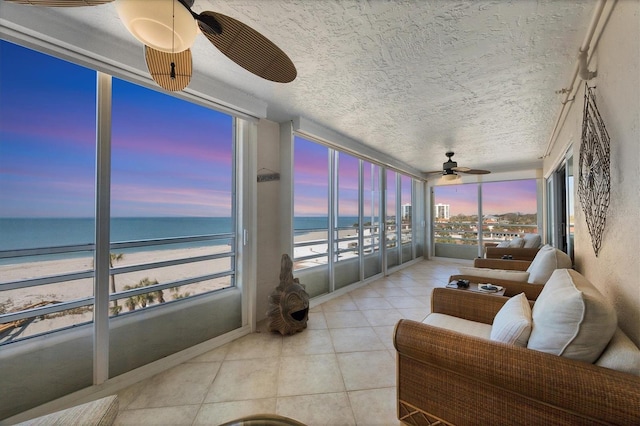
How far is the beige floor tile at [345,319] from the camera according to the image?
9.01 feet

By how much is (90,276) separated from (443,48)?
9.62 ft

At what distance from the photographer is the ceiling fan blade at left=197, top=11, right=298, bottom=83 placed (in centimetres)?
98

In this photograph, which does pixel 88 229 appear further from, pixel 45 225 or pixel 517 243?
pixel 517 243

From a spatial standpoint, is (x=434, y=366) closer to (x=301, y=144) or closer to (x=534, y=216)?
(x=301, y=144)

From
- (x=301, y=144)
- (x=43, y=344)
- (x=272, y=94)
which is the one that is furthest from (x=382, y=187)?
(x=43, y=344)

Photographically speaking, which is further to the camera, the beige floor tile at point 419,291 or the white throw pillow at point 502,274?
the beige floor tile at point 419,291

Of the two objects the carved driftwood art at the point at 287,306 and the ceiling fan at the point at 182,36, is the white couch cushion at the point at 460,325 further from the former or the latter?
the ceiling fan at the point at 182,36

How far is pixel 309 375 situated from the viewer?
188 cm

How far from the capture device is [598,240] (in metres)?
1.54

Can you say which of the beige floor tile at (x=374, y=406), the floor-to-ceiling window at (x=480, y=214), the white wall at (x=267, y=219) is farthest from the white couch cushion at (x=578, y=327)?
the floor-to-ceiling window at (x=480, y=214)

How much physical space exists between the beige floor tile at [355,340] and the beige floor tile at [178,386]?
1109mm

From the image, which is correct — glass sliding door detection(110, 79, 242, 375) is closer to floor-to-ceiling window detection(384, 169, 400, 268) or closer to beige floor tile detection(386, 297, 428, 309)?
beige floor tile detection(386, 297, 428, 309)

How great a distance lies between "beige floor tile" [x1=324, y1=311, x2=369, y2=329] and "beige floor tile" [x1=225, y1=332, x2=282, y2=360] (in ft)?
2.16

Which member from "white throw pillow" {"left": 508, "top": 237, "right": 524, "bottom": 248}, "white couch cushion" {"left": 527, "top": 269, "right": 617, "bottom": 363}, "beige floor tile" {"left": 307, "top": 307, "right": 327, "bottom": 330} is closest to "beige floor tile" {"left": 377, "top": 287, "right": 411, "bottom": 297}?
"beige floor tile" {"left": 307, "top": 307, "right": 327, "bottom": 330}
